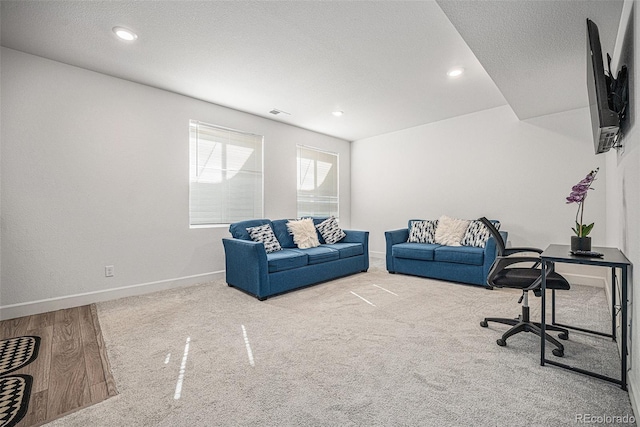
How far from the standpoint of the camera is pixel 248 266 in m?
3.54

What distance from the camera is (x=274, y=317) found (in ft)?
9.37

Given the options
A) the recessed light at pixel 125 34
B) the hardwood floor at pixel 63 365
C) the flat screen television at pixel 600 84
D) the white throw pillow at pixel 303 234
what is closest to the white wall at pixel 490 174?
the white throw pillow at pixel 303 234

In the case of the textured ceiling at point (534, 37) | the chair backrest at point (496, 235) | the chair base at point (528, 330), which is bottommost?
the chair base at point (528, 330)

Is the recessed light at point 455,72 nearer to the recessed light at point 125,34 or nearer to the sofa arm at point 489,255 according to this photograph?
the sofa arm at point 489,255

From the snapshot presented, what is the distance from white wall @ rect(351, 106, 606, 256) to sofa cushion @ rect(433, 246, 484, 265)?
106 cm

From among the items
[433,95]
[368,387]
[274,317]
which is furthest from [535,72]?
[274,317]

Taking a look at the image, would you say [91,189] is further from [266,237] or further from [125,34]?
[266,237]

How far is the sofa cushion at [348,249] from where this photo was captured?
4373 mm

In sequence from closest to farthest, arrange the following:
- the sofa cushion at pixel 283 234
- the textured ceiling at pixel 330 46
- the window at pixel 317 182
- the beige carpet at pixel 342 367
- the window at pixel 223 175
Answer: the beige carpet at pixel 342 367
the textured ceiling at pixel 330 46
the window at pixel 223 175
the sofa cushion at pixel 283 234
the window at pixel 317 182

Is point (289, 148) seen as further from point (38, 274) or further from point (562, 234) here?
point (562, 234)

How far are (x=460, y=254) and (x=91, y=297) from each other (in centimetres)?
457

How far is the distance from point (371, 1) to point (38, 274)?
4.08m

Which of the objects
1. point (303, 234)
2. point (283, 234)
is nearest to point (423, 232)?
point (303, 234)

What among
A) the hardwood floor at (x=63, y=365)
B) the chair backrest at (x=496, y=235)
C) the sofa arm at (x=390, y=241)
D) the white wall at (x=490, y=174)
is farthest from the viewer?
the sofa arm at (x=390, y=241)
